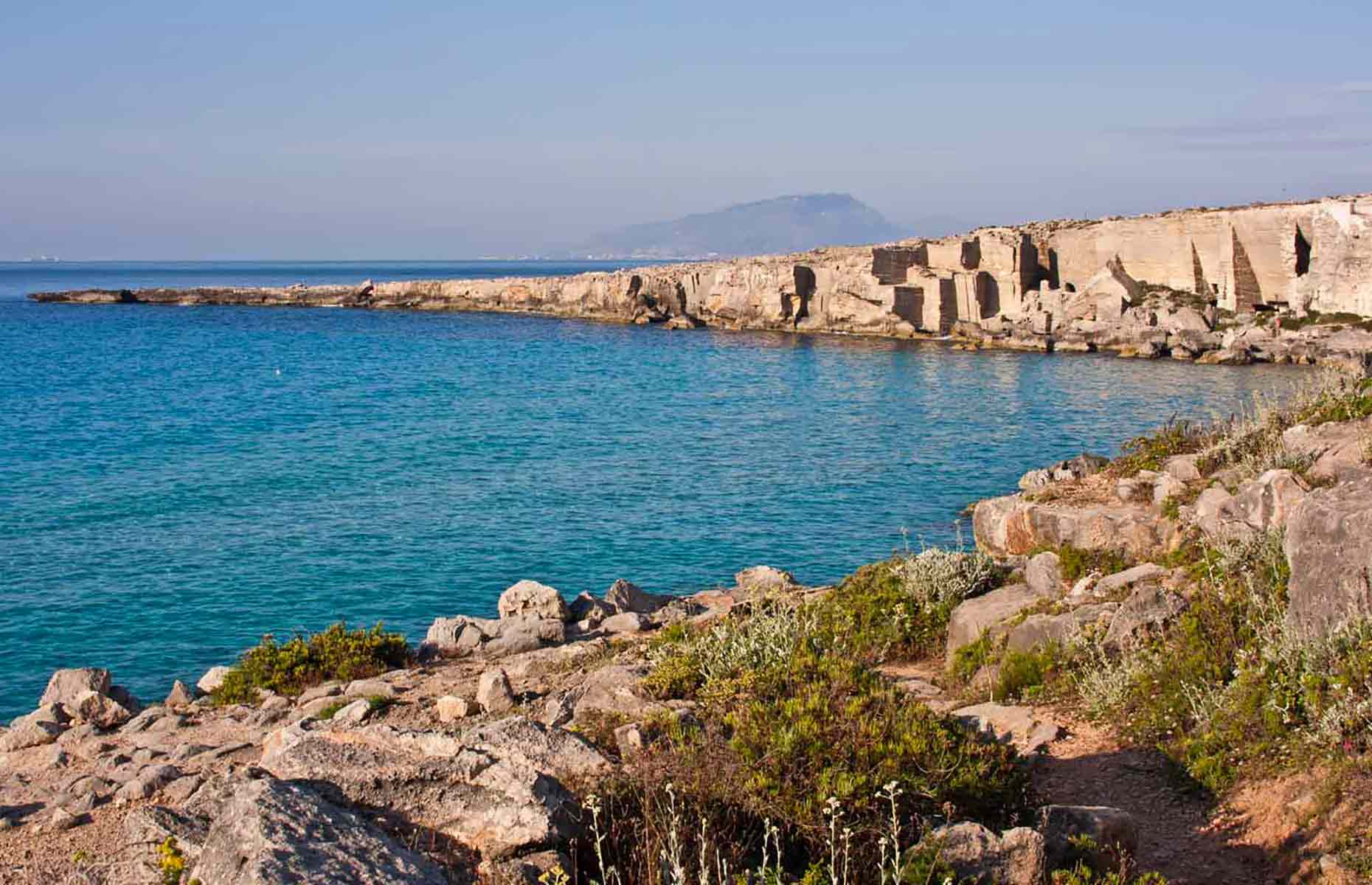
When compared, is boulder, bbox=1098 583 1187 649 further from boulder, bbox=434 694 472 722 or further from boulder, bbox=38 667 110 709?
boulder, bbox=38 667 110 709

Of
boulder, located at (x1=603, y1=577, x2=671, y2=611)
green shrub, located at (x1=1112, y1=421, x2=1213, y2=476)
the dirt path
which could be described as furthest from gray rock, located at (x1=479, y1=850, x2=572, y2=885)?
green shrub, located at (x1=1112, y1=421, x2=1213, y2=476)

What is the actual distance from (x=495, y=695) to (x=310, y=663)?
13.0 feet

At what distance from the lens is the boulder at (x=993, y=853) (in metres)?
5.20

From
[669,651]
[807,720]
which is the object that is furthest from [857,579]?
[807,720]

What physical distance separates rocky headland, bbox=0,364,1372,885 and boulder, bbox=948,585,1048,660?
41mm

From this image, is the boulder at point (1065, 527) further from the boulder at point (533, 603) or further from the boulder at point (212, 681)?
the boulder at point (212, 681)

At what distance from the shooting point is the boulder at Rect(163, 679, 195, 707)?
13062 millimetres

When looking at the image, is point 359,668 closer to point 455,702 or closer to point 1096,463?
point 455,702

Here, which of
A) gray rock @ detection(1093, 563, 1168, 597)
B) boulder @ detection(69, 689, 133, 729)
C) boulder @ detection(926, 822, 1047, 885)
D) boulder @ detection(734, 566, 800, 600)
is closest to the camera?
boulder @ detection(926, 822, 1047, 885)

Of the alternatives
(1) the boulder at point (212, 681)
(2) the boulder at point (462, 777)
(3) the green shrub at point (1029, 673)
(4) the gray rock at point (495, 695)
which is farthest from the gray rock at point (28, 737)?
(3) the green shrub at point (1029, 673)

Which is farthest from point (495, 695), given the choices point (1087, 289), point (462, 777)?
point (1087, 289)

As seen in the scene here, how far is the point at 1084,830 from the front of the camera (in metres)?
5.96

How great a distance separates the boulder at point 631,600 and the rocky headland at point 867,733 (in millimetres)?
1836

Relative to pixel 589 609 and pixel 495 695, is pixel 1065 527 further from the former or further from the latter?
pixel 495 695
